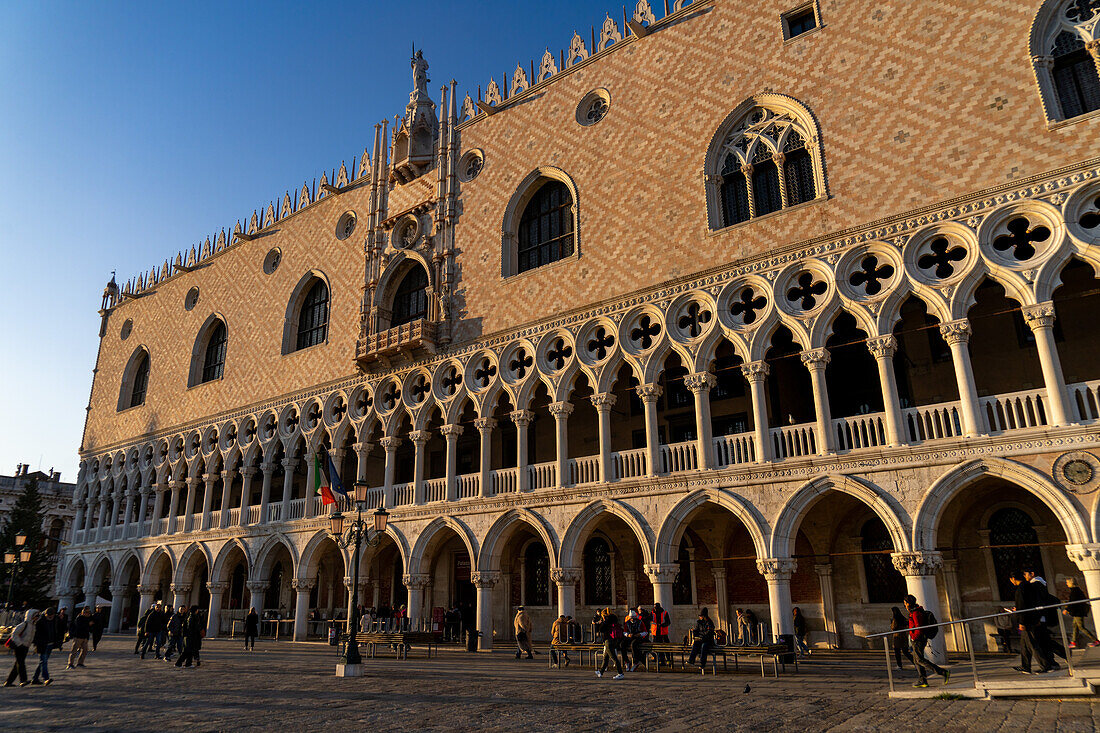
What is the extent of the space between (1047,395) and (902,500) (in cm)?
270

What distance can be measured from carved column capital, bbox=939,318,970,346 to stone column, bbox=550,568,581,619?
27.9ft

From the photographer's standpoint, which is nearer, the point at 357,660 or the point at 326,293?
the point at 357,660

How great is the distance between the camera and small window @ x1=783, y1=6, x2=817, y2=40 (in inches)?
632

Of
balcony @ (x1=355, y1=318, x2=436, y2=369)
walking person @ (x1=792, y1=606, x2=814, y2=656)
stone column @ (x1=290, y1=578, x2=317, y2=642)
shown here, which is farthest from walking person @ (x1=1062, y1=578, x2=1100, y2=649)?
stone column @ (x1=290, y1=578, x2=317, y2=642)

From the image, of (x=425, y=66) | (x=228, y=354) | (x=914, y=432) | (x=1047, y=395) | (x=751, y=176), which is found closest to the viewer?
(x=1047, y=395)

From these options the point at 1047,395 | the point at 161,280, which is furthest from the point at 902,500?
the point at 161,280

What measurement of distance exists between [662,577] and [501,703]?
21.8ft

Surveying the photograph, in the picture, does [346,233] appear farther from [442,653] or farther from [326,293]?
[442,653]

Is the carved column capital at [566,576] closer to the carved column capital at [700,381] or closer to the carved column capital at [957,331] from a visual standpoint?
the carved column capital at [700,381]

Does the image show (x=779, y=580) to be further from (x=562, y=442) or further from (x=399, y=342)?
(x=399, y=342)

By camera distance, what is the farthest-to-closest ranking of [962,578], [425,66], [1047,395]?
[425,66] < [962,578] < [1047,395]

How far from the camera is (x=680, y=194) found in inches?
648

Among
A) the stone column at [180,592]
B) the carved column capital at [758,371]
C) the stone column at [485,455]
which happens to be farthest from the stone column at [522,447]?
the stone column at [180,592]

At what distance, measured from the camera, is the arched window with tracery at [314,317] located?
24.5 m
